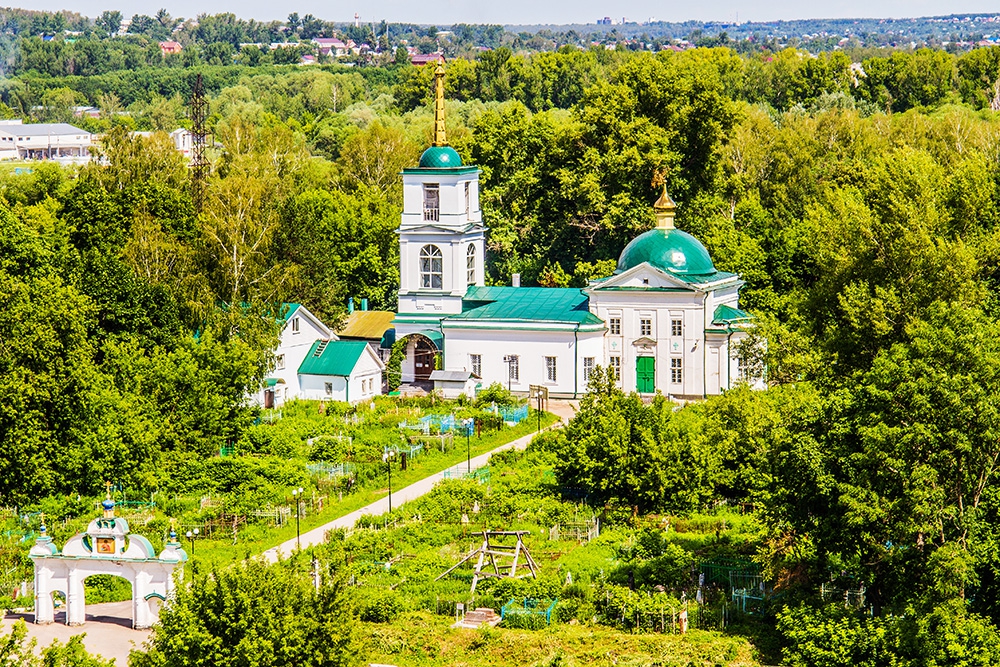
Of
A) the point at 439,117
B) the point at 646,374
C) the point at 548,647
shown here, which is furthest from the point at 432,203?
the point at 548,647

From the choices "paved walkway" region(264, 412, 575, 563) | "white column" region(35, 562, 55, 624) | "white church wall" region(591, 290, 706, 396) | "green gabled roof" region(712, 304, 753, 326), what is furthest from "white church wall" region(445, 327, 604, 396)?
"white column" region(35, 562, 55, 624)

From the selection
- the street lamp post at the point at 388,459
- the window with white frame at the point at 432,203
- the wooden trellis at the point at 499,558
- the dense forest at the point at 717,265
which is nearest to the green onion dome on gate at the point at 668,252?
the dense forest at the point at 717,265

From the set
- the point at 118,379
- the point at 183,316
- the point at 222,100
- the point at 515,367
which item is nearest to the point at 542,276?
the point at 515,367

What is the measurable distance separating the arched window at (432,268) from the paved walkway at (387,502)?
827cm

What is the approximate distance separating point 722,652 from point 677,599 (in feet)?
8.05

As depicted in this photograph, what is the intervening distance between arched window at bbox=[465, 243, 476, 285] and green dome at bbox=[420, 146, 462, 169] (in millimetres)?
2390

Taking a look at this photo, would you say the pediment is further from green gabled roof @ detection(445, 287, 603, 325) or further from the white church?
green gabled roof @ detection(445, 287, 603, 325)

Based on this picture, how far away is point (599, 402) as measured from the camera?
39.3 metres

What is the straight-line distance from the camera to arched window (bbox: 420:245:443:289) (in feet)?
172

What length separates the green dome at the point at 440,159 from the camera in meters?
52.4

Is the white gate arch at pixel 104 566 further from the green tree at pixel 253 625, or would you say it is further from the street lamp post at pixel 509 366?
the street lamp post at pixel 509 366

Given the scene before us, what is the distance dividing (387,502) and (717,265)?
770 inches

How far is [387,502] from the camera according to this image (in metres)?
38.5

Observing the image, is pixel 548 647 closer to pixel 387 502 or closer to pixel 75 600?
pixel 75 600
